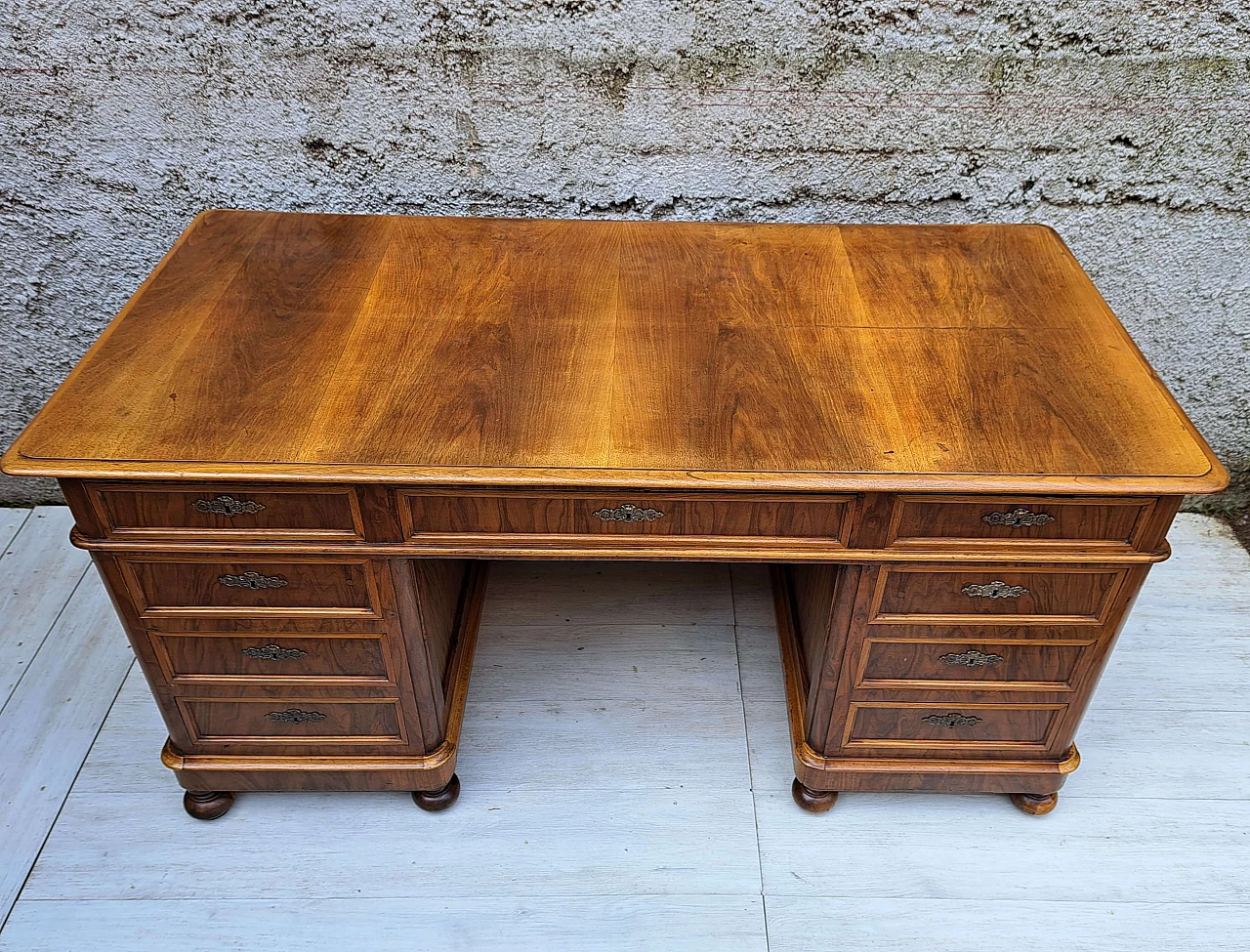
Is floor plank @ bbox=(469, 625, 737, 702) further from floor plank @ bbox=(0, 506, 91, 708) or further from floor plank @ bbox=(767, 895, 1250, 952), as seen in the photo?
floor plank @ bbox=(0, 506, 91, 708)

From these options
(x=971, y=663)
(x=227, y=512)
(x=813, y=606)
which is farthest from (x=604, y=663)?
(x=227, y=512)

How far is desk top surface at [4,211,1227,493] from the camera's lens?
1245mm

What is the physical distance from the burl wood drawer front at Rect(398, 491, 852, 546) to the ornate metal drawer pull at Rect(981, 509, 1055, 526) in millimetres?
202

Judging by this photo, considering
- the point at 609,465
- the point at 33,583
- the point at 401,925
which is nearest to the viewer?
the point at 609,465

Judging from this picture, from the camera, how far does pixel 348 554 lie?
1357mm

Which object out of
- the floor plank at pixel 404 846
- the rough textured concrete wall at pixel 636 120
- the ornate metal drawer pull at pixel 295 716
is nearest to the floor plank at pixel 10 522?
the rough textured concrete wall at pixel 636 120

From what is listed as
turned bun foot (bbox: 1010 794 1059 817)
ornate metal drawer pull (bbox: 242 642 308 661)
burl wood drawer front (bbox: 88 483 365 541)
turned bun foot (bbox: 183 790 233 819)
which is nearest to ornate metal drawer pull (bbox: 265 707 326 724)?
ornate metal drawer pull (bbox: 242 642 308 661)

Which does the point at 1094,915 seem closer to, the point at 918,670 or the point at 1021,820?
the point at 1021,820

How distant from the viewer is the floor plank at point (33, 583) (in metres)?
1.98

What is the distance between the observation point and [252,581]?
1401mm

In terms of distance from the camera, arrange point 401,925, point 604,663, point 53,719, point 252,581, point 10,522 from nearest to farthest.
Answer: point 252,581 < point 401,925 < point 53,719 < point 604,663 < point 10,522

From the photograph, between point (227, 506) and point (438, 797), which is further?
point (438, 797)

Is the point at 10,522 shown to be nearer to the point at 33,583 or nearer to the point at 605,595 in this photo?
the point at 33,583

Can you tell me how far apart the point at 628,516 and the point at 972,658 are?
0.62m
